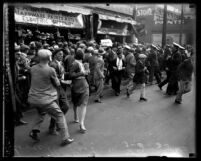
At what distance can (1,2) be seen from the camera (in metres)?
2.92

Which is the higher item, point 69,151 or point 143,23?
point 143,23

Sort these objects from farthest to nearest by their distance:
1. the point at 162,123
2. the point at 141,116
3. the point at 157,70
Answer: the point at 157,70 → the point at 141,116 → the point at 162,123

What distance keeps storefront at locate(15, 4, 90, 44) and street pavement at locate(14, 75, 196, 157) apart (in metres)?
4.32

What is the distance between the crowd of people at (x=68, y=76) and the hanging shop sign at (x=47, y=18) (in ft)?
7.22

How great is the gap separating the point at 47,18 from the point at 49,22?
7.4 inches

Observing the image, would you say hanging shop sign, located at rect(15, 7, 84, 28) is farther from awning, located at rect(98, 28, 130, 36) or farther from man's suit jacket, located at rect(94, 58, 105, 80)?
man's suit jacket, located at rect(94, 58, 105, 80)

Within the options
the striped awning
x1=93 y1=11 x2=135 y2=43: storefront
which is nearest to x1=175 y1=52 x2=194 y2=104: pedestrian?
the striped awning

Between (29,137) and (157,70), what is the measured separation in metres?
6.41

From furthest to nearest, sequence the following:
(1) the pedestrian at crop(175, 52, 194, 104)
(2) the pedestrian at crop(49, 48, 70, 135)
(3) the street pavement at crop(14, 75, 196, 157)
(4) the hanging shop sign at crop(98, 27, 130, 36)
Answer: (4) the hanging shop sign at crop(98, 27, 130, 36) → (1) the pedestrian at crop(175, 52, 194, 104) → (2) the pedestrian at crop(49, 48, 70, 135) → (3) the street pavement at crop(14, 75, 196, 157)

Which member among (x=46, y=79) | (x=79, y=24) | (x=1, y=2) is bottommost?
(x=46, y=79)

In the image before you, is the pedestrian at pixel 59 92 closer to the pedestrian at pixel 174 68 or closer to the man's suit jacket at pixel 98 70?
the man's suit jacket at pixel 98 70

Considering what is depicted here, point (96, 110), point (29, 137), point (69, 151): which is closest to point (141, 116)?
point (96, 110)

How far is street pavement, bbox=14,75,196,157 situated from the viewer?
396cm
